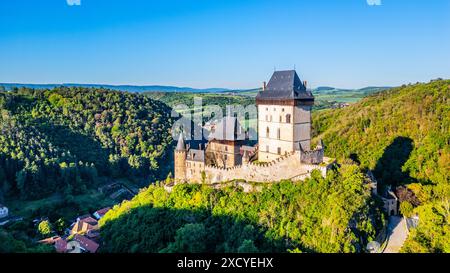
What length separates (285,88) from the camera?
28.8 m

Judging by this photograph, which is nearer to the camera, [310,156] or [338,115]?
[310,156]

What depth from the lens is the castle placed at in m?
27.5

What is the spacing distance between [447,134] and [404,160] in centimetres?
845

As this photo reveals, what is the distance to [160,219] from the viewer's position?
99.8ft

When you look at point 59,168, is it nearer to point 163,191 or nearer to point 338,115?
point 163,191

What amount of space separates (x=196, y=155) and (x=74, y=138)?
43804mm

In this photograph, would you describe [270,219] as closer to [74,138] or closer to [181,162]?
[181,162]

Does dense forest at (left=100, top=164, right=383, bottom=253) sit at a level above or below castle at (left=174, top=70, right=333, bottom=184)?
below

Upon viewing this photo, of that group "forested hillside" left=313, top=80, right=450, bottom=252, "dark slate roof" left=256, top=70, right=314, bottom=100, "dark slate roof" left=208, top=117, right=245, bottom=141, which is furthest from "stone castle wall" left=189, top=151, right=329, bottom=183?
"forested hillside" left=313, top=80, right=450, bottom=252

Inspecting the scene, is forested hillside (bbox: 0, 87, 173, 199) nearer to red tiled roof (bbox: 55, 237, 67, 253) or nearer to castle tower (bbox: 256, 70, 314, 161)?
red tiled roof (bbox: 55, 237, 67, 253)

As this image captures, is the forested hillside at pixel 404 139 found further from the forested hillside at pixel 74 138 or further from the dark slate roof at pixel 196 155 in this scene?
the forested hillside at pixel 74 138

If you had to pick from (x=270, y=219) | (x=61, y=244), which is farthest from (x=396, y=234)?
(x=61, y=244)

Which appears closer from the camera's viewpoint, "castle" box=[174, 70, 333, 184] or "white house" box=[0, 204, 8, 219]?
"castle" box=[174, 70, 333, 184]
